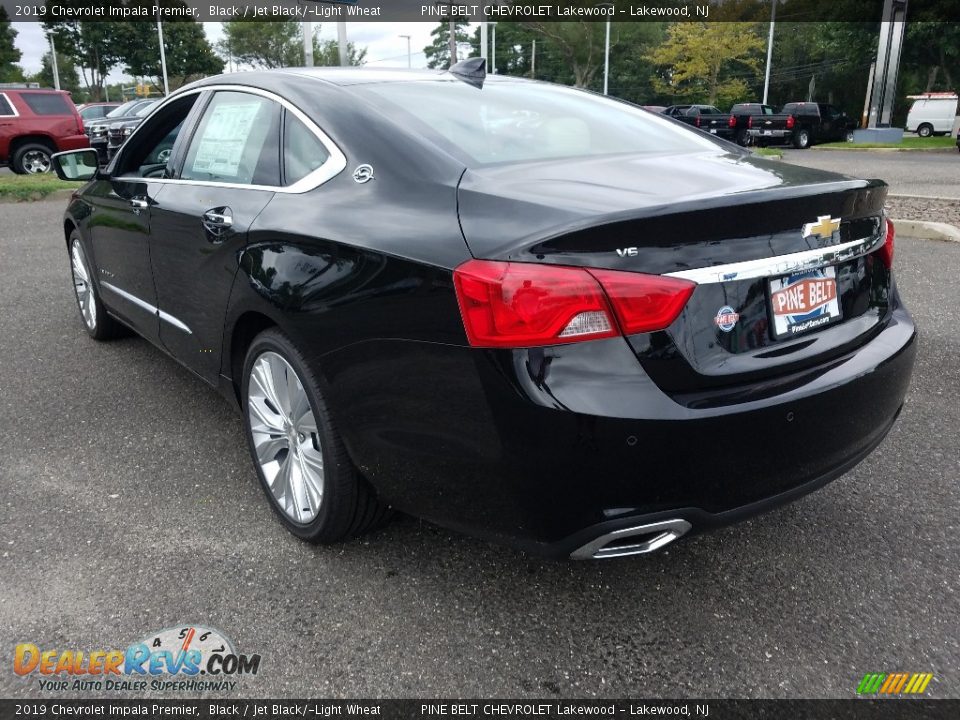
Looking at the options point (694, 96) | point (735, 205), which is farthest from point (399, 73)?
point (694, 96)

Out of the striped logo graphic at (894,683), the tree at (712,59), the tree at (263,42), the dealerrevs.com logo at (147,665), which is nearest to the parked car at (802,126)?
the tree at (712,59)

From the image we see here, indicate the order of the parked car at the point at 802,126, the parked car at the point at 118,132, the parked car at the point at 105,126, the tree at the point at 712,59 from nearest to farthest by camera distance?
the parked car at the point at 118,132
the parked car at the point at 105,126
the parked car at the point at 802,126
the tree at the point at 712,59

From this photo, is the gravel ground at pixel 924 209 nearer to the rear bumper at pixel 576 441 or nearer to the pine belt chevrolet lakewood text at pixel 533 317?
the pine belt chevrolet lakewood text at pixel 533 317

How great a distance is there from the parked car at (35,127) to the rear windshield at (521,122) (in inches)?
632

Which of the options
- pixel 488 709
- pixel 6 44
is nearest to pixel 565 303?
pixel 488 709

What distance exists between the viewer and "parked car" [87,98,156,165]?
63.8ft

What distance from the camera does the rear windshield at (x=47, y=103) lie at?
1675 cm

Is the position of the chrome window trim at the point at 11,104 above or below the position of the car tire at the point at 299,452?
above

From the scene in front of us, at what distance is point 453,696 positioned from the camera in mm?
2109

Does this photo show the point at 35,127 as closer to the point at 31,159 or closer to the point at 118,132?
the point at 31,159

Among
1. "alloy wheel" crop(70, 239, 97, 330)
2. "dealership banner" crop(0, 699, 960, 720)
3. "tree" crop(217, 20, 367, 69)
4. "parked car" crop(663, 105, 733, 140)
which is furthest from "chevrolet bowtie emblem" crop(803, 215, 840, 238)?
"tree" crop(217, 20, 367, 69)

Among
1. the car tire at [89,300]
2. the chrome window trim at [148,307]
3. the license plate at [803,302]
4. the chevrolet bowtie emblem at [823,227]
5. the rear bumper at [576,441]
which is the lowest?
the car tire at [89,300]

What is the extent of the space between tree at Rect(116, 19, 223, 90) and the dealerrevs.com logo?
6330cm

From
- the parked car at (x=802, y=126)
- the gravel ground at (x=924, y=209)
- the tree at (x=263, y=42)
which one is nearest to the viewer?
the gravel ground at (x=924, y=209)
